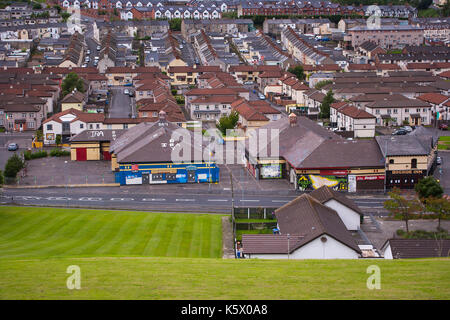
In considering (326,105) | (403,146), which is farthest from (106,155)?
(326,105)

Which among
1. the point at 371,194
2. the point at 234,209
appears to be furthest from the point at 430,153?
the point at 234,209

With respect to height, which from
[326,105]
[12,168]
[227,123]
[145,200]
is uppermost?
[326,105]

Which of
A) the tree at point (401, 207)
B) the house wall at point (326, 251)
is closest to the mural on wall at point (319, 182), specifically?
the tree at point (401, 207)

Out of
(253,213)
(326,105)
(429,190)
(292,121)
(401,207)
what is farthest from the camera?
(326,105)

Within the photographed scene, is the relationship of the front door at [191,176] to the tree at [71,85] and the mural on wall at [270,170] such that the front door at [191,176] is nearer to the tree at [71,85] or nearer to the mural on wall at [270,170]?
the mural on wall at [270,170]

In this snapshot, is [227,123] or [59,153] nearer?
[59,153]

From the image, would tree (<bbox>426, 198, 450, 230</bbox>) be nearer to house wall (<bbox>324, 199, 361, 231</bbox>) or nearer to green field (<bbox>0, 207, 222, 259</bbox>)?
house wall (<bbox>324, 199, 361, 231</bbox>)

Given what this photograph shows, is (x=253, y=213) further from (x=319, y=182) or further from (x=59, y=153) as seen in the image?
(x=59, y=153)

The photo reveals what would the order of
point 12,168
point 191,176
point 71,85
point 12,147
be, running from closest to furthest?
point 12,168 → point 191,176 → point 12,147 → point 71,85
